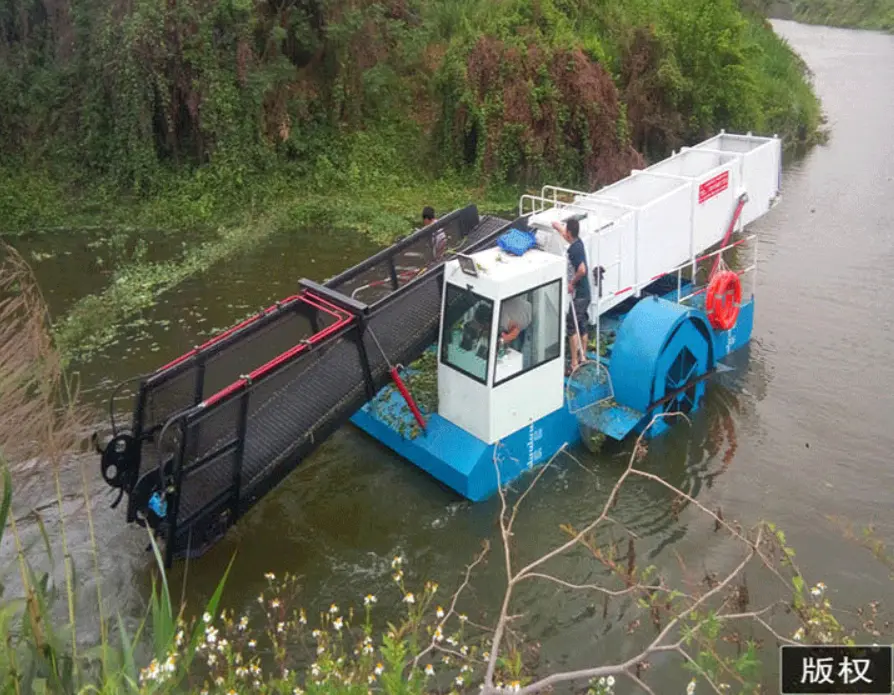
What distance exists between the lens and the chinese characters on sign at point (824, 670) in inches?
166

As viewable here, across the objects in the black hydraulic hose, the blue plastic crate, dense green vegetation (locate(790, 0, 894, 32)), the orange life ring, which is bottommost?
dense green vegetation (locate(790, 0, 894, 32))

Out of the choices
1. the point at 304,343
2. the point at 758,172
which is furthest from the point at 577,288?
the point at 758,172

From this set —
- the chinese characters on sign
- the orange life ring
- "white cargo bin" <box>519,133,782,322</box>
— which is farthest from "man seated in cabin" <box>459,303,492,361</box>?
the chinese characters on sign

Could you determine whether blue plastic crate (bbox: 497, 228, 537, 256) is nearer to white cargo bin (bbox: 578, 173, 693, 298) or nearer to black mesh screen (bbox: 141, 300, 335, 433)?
white cargo bin (bbox: 578, 173, 693, 298)

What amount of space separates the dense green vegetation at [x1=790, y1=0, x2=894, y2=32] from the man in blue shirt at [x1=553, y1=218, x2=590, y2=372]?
4434cm

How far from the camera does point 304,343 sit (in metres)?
7.21

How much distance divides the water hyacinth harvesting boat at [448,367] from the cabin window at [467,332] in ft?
0.05

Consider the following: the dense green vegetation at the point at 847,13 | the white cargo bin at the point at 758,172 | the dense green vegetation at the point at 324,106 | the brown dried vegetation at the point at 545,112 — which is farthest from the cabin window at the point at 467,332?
the dense green vegetation at the point at 847,13

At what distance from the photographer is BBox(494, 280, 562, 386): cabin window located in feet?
25.0

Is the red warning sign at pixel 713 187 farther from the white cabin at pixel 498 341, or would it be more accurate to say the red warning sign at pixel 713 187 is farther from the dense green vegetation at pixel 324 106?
the dense green vegetation at pixel 324 106

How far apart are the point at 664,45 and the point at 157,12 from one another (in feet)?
34.8

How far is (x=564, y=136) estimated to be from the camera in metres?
18.1

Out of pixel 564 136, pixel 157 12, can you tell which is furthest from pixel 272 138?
pixel 564 136

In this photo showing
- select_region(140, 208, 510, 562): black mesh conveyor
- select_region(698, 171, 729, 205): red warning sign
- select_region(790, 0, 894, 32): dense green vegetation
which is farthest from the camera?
select_region(790, 0, 894, 32): dense green vegetation
